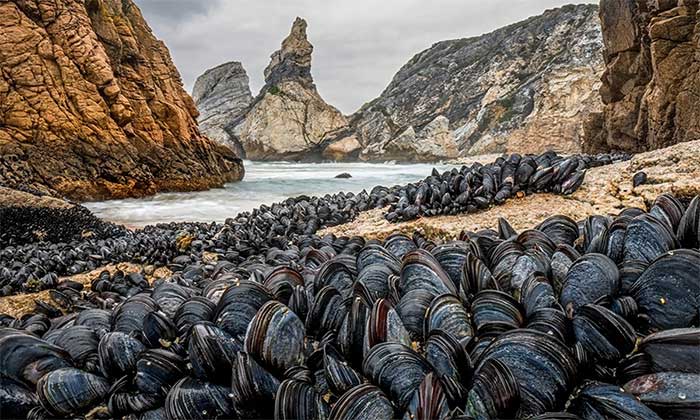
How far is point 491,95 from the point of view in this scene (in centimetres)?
7575

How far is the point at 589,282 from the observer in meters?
1.50

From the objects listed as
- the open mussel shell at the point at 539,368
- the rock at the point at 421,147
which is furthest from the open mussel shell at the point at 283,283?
the rock at the point at 421,147

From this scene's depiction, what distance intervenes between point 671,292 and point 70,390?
6.80 feet

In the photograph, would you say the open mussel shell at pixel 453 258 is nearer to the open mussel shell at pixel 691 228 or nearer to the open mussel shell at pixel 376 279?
the open mussel shell at pixel 376 279

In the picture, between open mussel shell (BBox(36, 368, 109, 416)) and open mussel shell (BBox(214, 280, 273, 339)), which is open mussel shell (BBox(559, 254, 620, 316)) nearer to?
open mussel shell (BBox(214, 280, 273, 339))

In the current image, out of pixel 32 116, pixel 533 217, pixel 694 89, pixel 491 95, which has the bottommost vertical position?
pixel 533 217

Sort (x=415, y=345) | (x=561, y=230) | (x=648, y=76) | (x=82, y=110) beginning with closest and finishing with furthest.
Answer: (x=415, y=345)
(x=561, y=230)
(x=648, y=76)
(x=82, y=110)

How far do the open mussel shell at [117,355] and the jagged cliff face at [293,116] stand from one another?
6684 cm

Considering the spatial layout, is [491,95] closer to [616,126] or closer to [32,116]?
[616,126]

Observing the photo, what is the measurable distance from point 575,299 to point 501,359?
51 centimetres

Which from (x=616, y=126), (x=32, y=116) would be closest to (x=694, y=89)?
(x=616, y=126)

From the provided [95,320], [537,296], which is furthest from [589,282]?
[95,320]

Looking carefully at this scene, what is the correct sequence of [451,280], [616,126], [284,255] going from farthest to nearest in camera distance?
1. [616,126]
2. [284,255]
3. [451,280]

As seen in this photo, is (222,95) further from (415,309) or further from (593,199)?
(415,309)
